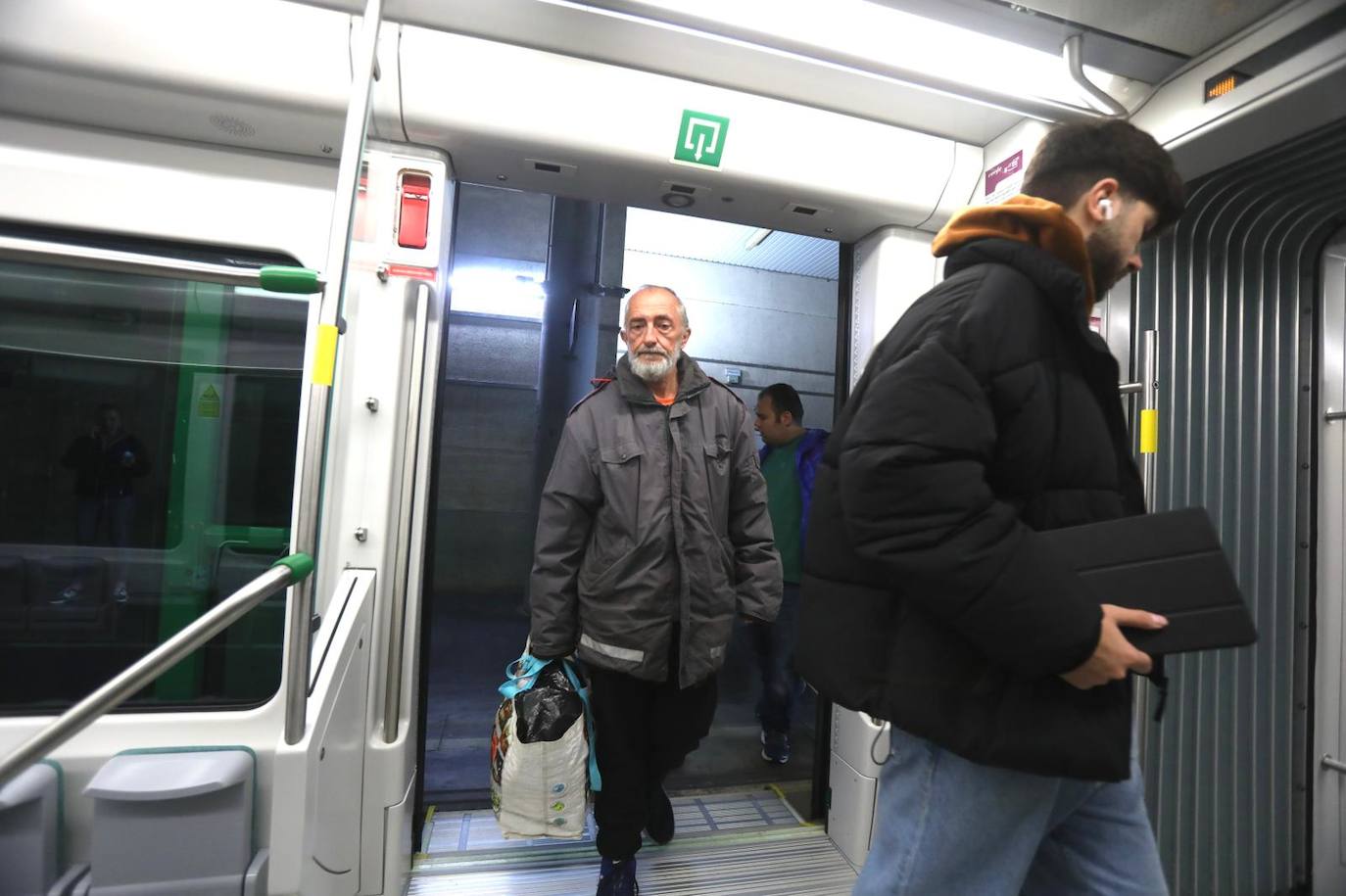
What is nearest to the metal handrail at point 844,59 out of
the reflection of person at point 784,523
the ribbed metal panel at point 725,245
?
the reflection of person at point 784,523

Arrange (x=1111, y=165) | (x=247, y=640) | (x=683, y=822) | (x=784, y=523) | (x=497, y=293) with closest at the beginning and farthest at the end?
1. (x=1111, y=165)
2. (x=247, y=640)
3. (x=683, y=822)
4. (x=784, y=523)
5. (x=497, y=293)

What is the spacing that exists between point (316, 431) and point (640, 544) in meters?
1.09

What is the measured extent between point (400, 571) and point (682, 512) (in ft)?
3.01

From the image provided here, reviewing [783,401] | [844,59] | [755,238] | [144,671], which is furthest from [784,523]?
[755,238]

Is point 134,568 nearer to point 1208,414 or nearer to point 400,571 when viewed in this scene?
point 400,571

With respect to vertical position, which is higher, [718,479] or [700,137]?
[700,137]

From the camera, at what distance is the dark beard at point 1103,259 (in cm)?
125

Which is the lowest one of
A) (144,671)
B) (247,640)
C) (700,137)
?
(247,640)

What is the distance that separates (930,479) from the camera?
100 cm

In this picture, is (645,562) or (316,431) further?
(645,562)

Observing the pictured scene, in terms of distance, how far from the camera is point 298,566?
112cm

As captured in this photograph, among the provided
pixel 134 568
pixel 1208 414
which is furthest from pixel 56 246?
pixel 1208 414

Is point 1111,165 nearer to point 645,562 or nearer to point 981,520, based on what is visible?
point 981,520

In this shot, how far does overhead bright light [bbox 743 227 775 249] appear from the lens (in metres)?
7.82
